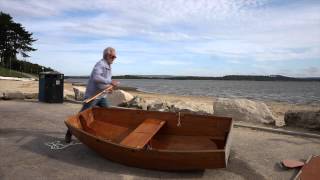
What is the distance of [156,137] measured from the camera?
833 centimetres

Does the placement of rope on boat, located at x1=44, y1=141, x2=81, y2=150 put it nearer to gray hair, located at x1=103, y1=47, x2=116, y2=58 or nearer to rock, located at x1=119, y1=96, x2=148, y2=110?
gray hair, located at x1=103, y1=47, x2=116, y2=58

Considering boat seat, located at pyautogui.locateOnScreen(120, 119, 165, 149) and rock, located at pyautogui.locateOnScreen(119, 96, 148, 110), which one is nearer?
boat seat, located at pyautogui.locateOnScreen(120, 119, 165, 149)

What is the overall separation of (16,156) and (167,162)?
2821mm

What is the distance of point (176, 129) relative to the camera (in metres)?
8.37

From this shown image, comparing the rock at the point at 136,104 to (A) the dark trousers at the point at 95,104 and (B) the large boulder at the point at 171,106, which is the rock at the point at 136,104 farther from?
(A) the dark trousers at the point at 95,104

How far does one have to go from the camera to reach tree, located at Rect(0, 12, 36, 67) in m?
74.2

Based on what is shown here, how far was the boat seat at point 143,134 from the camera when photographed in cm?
738

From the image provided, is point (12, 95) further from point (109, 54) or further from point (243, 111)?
point (109, 54)

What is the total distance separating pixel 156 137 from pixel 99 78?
5.19 ft

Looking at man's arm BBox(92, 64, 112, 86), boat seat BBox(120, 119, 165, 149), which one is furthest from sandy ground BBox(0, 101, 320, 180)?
man's arm BBox(92, 64, 112, 86)

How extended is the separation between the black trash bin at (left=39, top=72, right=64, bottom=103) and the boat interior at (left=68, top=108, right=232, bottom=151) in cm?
756

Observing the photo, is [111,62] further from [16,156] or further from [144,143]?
[16,156]

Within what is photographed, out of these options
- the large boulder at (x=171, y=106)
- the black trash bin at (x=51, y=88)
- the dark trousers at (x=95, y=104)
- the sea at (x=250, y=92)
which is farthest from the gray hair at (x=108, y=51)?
the sea at (x=250, y=92)

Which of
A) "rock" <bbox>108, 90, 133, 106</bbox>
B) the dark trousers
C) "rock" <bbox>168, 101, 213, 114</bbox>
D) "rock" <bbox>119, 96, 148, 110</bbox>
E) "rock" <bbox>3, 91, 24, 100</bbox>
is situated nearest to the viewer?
the dark trousers
